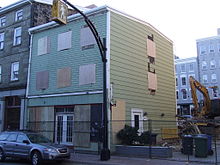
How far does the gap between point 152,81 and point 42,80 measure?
858cm

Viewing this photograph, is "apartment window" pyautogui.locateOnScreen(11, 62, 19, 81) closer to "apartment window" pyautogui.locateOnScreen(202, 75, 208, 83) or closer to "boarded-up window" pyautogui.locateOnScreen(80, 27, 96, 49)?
"boarded-up window" pyautogui.locateOnScreen(80, 27, 96, 49)

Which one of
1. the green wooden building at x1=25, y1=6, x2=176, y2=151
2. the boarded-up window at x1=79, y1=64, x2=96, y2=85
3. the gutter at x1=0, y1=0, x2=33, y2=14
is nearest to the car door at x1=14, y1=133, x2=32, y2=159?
the green wooden building at x1=25, y1=6, x2=176, y2=151

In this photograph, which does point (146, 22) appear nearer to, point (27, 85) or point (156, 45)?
point (156, 45)

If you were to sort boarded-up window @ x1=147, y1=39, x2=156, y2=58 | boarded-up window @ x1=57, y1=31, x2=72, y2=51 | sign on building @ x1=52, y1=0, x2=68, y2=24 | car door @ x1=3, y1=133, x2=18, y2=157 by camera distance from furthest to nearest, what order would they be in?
1. boarded-up window @ x1=147, y1=39, x2=156, y2=58
2. boarded-up window @ x1=57, y1=31, x2=72, y2=51
3. car door @ x1=3, y1=133, x2=18, y2=157
4. sign on building @ x1=52, y1=0, x2=68, y2=24

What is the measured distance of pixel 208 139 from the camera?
1449cm

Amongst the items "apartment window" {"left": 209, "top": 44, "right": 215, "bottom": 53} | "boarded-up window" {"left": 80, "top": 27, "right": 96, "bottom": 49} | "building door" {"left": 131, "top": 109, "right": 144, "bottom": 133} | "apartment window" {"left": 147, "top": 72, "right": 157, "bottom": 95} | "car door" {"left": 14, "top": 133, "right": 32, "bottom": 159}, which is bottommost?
"car door" {"left": 14, "top": 133, "right": 32, "bottom": 159}

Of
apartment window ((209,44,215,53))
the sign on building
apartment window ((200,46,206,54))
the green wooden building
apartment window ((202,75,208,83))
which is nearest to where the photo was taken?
the sign on building

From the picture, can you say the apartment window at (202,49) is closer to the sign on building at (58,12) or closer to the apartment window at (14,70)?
the apartment window at (14,70)

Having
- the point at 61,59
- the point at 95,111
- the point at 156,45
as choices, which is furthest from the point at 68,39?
the point at 156,45

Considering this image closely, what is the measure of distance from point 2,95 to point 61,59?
771cm

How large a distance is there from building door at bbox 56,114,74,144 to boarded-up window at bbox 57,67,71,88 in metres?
2.20

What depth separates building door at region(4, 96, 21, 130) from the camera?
2233 cm

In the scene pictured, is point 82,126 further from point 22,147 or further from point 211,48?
point 211,48

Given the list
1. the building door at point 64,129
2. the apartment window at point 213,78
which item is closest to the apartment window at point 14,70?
the building door at point 64,129
